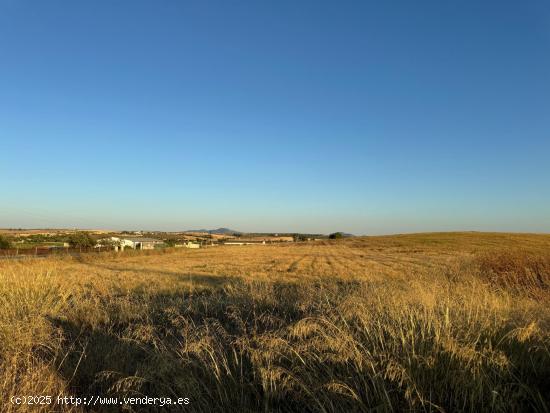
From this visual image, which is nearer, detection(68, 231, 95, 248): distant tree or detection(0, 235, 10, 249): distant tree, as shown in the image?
detection(0, 235, 10, 249): distant tree

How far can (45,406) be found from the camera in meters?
4.01

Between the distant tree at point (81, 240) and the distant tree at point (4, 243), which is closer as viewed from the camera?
the distant tree at point (4, 243)

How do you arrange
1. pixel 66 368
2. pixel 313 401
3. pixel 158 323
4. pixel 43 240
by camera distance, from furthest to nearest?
pixel 43 240 < pixel 158 323 < pixel 66 368 < pixel 313 401

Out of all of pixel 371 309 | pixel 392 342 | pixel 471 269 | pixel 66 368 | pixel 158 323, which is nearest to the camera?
pixel 392 342

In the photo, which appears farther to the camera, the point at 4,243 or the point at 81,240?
the point at 81,240

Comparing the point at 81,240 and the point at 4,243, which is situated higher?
the point at 81,240

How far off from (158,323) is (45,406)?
12.5ft

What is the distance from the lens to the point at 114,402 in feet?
13.9

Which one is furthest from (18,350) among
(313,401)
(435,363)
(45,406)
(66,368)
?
(435,363)

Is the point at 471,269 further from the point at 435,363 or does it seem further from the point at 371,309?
the point at 435,363

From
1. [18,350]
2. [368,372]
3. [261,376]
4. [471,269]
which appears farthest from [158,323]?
[471,269]

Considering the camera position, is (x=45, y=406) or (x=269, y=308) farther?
(x=269, y=308)

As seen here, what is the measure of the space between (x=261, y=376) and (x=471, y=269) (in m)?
11.0

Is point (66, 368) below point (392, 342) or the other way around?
below
